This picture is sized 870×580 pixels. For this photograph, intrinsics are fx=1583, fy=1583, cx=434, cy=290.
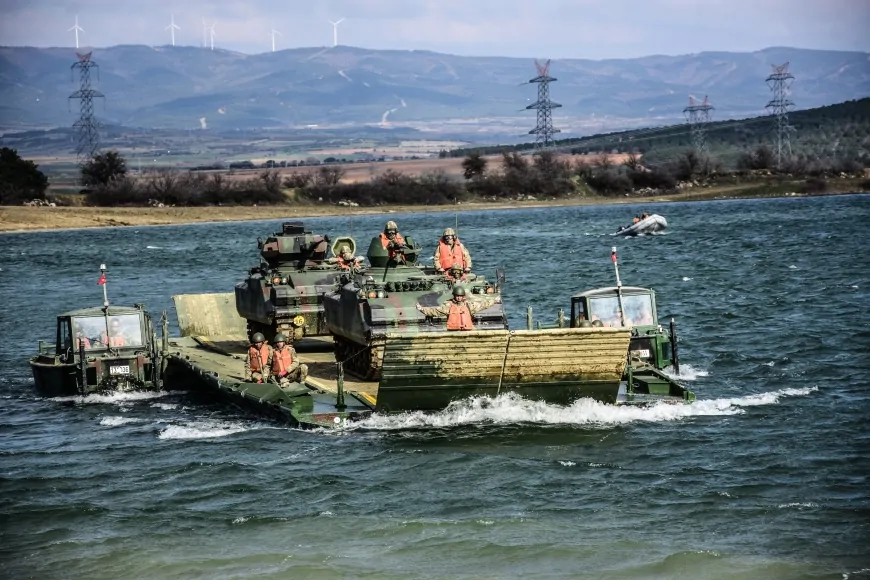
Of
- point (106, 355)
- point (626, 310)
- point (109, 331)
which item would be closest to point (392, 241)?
point (626, 310)

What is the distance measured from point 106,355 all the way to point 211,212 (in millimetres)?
102468

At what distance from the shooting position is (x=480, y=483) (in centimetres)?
2430

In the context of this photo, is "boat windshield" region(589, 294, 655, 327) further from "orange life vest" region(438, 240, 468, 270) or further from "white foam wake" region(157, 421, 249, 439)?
"white foam wake" region(157, 421, 249, 439)

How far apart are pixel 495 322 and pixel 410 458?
5510 mm

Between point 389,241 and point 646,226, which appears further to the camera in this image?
point 646,226

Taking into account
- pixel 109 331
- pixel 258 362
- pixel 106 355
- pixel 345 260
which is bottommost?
pixel 106 355

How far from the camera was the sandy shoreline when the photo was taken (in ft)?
393

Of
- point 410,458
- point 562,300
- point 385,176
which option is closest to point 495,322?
point 410,458

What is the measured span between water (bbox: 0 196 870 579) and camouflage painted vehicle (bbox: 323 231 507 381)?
2.93 metres

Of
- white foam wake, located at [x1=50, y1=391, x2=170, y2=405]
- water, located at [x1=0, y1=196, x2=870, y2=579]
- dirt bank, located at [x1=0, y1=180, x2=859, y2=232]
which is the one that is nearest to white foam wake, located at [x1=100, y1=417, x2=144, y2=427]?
water, located at [x1=0, y1=196, x2=870, y2=579]

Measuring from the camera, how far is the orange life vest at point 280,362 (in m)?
30.4

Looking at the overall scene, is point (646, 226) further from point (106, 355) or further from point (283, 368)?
point (283, 368)

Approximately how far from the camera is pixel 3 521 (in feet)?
77.3

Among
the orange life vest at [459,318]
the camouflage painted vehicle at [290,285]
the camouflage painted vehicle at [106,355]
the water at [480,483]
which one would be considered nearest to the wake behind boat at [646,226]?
the water at [480,483]
